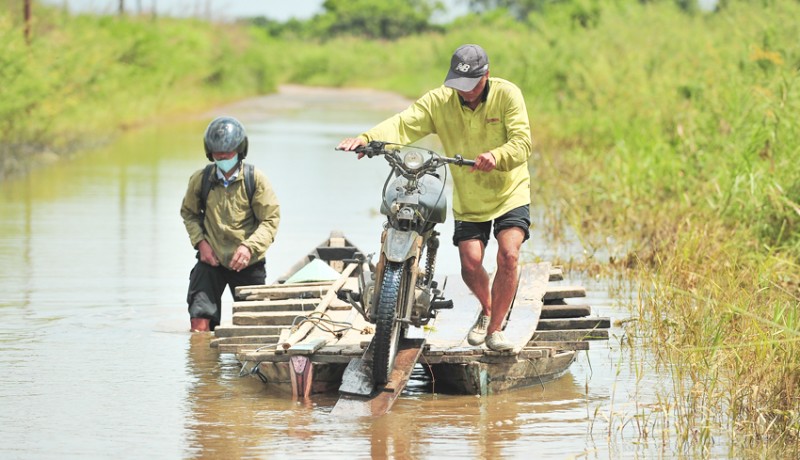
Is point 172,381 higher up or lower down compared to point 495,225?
lower down

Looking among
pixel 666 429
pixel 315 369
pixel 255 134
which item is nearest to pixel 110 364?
pixel 315 369

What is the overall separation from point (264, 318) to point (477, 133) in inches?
72.1

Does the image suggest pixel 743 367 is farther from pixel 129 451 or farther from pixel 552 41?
pixel 552 41

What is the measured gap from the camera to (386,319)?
704cm

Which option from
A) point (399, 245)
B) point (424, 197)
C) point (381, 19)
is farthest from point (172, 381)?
point (381, 19)

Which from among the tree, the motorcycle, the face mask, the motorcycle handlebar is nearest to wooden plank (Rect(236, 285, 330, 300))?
the face mask

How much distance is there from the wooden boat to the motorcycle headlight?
0.92 m

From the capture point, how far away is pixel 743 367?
7.19m

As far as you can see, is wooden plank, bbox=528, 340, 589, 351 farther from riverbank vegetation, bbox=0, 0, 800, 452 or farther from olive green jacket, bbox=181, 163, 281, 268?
olive green jacket, bbox=181, 163, 281, 268

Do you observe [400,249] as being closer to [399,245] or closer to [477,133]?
[399,245]

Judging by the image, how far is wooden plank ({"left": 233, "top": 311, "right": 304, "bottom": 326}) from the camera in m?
8.53

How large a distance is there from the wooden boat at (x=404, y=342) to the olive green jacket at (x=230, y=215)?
0.33 meters

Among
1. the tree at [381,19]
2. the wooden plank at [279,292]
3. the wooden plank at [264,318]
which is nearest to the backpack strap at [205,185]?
the wooden plank at [279,292]

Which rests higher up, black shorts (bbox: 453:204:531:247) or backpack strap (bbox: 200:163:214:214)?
backpack strap (bbox: 200:163:214:214)
